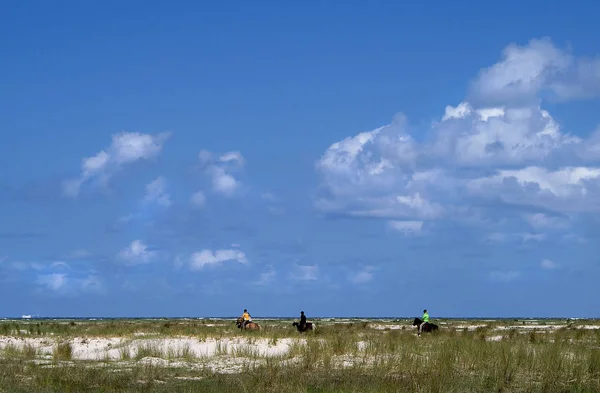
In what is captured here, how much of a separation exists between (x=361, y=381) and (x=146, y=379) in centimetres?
526

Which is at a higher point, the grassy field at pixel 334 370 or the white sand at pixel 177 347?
the white sand at pixel 177 347

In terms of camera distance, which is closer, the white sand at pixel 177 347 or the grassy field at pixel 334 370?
the grassy field at pixel 334 370

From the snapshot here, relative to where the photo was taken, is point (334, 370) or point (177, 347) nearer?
point (334, 370)

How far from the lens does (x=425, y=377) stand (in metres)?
17.2

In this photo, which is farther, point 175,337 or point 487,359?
point 175,337

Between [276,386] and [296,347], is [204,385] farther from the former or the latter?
[296,347]

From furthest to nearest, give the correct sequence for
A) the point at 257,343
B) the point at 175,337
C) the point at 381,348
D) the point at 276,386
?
the point at 175,337 < the point at 257,343 < the point at 381,348 < the point at 276,386

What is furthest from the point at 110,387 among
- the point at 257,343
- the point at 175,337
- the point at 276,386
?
the point at 175,337

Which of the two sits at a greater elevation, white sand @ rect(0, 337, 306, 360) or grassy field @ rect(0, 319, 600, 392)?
white sand @ rect(0, 337, 306, 360)

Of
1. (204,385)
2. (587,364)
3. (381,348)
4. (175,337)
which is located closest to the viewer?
(204,385)

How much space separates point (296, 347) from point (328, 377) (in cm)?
652

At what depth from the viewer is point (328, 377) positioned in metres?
19.3

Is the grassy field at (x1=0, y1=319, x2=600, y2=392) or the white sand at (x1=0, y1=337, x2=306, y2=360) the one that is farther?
the white sand at (x1=0, y1=337, x2=306, y2=360)

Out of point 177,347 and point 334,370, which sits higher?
point 177,347
